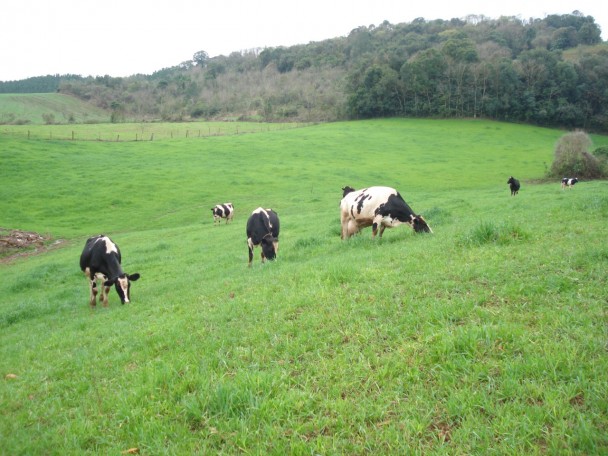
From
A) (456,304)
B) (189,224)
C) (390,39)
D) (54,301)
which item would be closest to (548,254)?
(456,304)

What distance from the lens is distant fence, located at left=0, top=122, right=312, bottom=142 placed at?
188ft

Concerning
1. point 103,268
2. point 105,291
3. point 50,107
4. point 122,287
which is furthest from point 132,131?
point 122,287

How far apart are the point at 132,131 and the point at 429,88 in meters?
53.9

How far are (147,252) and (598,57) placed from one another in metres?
94.1

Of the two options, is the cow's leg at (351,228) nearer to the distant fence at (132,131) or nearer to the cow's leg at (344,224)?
the cow's leg at (344,224)

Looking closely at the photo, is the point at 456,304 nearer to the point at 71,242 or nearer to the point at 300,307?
the point at 300,307

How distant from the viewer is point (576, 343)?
4375 mm

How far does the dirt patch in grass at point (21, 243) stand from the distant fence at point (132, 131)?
30743 millimetres

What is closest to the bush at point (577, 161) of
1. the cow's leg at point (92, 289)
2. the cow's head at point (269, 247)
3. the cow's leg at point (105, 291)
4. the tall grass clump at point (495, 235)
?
the cow's head at point (269, 247)

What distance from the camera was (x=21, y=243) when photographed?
26469mm

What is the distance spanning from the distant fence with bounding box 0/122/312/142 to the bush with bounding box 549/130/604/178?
154 feet

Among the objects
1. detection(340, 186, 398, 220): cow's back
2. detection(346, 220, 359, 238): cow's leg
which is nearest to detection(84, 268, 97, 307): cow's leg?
detection(346, 220, 359, 238): cow's leg

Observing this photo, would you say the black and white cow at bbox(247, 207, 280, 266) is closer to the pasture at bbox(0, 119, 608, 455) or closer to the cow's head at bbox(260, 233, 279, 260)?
the cow's head at bbox(260, 233, 279, 260)

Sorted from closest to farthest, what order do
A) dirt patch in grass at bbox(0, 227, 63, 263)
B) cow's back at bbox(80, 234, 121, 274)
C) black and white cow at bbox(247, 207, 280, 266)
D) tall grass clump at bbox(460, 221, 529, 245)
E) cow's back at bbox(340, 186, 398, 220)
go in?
tall grass clump at bbox(460, 221, 529, 245) → cow's back at bbox(80, 234, 121, 274) → cow's back at bbox(340, 186, 398, 220) → black and white cow at bbox(247, 207, 280, 266) → dirt patch in grass at bbox(0, 227, 63, 263)
